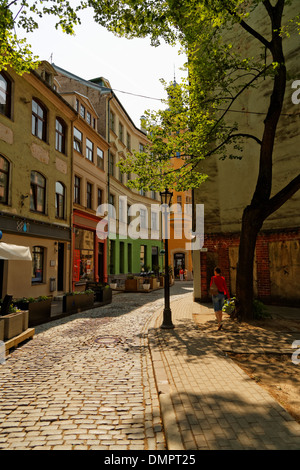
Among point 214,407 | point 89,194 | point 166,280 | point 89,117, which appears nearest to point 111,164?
point 89,117

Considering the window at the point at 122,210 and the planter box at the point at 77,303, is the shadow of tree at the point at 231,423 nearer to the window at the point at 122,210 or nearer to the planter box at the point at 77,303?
the planter box at the point at 77,303

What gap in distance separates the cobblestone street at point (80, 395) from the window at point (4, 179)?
Result: 7.13 metres

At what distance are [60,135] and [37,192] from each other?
4.78 m

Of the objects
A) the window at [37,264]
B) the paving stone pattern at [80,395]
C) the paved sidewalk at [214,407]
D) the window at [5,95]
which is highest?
the window at [5,95]

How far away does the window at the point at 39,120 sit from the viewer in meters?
15.8

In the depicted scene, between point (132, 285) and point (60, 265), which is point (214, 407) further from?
point (132, 285)

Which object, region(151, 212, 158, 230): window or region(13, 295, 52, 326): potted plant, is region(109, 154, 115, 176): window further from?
region(13, 295, 52, 326): potted plant

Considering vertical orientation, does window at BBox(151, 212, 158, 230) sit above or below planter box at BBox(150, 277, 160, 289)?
above

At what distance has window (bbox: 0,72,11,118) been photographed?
13.3 metres

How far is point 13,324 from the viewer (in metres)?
7.37

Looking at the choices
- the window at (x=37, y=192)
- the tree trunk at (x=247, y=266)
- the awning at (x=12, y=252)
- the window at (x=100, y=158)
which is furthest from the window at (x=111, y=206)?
the tree trunk at (x=247, y=266)

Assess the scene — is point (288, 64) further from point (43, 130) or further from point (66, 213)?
point (66, 213)

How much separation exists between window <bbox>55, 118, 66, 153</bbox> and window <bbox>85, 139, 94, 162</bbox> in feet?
9.95

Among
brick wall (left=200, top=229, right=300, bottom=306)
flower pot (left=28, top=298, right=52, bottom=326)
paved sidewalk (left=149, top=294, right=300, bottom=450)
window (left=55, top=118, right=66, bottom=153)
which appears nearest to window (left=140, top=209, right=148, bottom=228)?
window (left=55, top=118, right=66, bottom=153)
